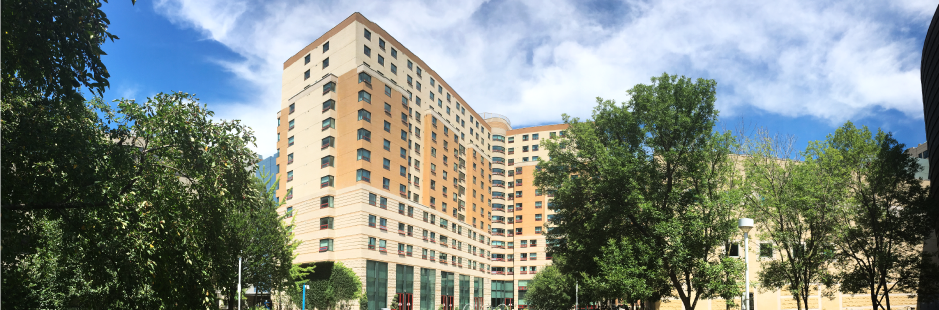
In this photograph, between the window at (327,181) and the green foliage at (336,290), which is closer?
the green foliage at (336,290)

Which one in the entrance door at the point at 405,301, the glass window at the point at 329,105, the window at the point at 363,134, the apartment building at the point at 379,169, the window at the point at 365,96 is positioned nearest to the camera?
the apartment building at the point at 379,169

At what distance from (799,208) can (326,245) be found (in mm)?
45740

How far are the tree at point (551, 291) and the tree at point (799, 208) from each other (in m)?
33.3

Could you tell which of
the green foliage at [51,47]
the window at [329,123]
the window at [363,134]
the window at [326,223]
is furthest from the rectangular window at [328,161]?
the green foliage at [51,47]

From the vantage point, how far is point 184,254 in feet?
46.3

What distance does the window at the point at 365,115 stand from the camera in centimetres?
6320

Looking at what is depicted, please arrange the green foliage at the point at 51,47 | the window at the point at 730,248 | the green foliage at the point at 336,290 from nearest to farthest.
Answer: the green foliage at the point at 51,47
the window at the point at 730,248
the green foliage at the point at 336,290

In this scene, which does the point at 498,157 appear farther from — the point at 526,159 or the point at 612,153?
the point at 612,153

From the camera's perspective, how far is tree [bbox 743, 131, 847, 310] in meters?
33.2

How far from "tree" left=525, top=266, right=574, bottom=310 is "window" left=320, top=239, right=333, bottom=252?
26473mm

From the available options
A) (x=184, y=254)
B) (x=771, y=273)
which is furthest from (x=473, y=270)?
(x=184, y=254)

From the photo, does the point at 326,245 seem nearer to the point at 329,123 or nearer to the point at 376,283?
the point at 376,283

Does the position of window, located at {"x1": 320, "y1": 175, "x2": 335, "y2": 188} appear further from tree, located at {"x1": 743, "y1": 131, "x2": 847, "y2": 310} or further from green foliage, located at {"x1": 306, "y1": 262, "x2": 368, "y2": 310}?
tree, located at {"x1": 743, "y1": 131, "x2": 847, "y2": 310}

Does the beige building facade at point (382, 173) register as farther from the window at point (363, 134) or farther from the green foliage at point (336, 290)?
the green foliage at point (336, 290)
